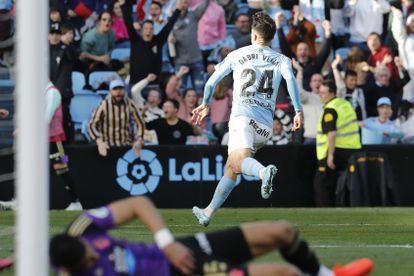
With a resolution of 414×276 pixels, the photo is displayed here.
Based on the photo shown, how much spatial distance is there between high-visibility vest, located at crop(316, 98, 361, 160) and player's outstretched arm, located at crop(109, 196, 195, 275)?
11685 mm

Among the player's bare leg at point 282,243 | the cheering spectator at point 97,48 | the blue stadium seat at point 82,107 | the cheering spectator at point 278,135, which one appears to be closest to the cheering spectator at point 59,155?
the blue stadium seat at point 82,107

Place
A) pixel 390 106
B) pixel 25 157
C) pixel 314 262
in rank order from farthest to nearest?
pixel 390 106 < pixel 314 262 < pixel 25 157

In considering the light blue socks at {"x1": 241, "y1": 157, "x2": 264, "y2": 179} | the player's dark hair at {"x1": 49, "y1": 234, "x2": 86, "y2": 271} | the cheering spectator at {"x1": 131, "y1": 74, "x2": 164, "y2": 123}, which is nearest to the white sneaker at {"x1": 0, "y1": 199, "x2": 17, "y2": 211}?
the cheering spectator at {"x1": 131, "y1": 74, "x2": 164, "y2": 123}

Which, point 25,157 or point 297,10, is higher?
point 297,10

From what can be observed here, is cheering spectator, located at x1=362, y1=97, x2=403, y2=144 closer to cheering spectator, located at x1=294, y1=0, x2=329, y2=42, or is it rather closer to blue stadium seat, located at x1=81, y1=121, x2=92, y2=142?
cheering spectator, located at x1=294, y1=0, x2=329, y2=42

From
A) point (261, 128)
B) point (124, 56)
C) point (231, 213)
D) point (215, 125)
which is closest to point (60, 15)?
point (124, 56)

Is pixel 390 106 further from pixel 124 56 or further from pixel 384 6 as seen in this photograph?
pixel 124 56

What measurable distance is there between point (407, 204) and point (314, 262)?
37.6 feet

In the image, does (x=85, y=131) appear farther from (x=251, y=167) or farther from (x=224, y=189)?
(x=251, y=167)

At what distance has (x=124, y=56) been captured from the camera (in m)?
21.5

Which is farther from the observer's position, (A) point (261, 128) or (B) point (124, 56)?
(B) point (124, 56)

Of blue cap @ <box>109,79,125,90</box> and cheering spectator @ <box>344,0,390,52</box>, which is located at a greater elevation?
cheering spectator @ <box>344,0,390,52</box>

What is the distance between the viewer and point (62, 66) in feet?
66.4

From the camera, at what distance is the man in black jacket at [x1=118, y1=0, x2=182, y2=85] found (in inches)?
810
